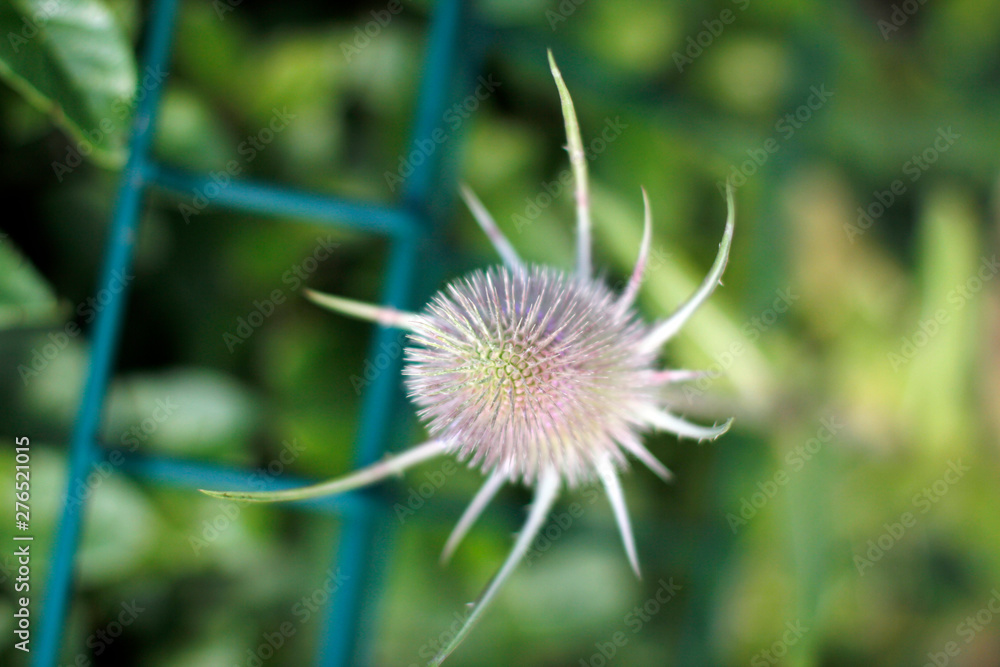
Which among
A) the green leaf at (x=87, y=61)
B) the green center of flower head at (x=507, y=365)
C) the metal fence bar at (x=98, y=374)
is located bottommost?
the metal fence bar at (x=98, y=374)

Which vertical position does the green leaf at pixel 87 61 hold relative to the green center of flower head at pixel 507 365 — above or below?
below

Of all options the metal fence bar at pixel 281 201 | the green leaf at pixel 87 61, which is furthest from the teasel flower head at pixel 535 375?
the green leaf at pixel 87 61

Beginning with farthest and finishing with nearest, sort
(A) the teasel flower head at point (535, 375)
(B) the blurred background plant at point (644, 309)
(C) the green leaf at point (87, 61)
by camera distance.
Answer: (B) the blurred background plant at point (644, 309), (C) the green leaf at point (87, 61), (A) the teasel flower head at point (535, 375)

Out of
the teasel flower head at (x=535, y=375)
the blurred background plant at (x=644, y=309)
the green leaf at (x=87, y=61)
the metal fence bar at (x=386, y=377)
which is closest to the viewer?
the teasel flower head at (x=535, y=375)

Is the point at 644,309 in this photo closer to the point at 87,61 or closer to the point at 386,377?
the point at 386,377

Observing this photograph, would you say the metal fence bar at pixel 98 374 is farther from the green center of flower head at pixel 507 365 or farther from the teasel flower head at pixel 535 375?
the green center of flower head at pixel 507 365

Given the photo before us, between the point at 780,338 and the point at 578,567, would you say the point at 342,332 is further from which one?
the point at 780,338
